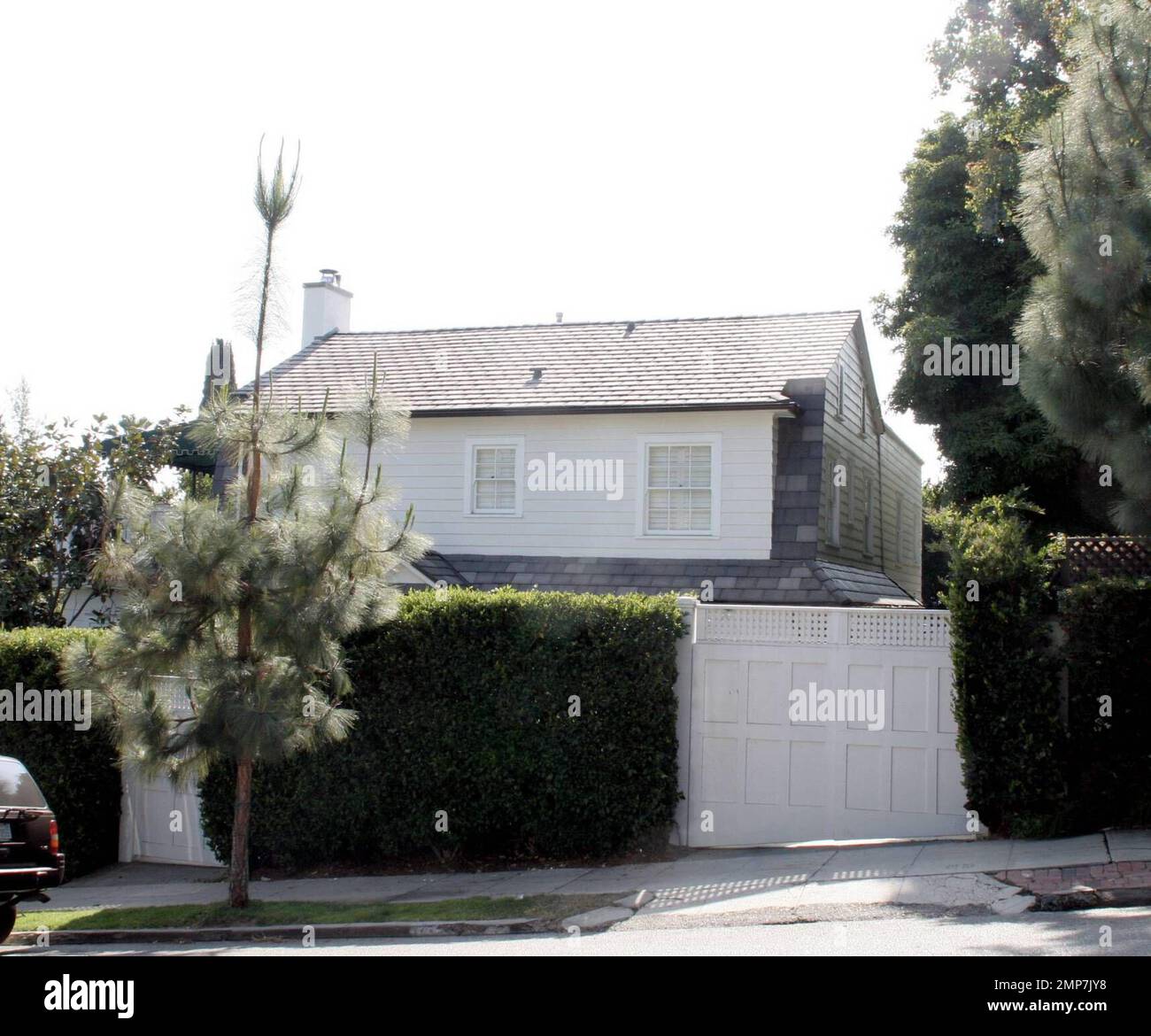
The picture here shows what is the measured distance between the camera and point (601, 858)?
11.2 metres

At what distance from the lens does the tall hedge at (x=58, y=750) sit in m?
13.1

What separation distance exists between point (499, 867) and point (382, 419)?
179 inches

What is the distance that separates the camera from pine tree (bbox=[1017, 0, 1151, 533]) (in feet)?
32.4

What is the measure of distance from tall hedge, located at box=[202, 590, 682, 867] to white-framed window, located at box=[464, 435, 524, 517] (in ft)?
20.6

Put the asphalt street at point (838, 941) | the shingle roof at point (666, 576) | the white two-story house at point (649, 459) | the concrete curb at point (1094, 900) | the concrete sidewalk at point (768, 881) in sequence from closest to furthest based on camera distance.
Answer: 1. the asphalt street at point (838, 941)
2. the concrete curb at point (1094, 900)
3. the concrete sidewalk at point (768, 881)
4. the shingle roof at point (666, 576)
5. the white two-story house at point (649, 459)

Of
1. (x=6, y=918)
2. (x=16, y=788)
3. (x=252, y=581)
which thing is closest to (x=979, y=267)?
(x=252, y=581)

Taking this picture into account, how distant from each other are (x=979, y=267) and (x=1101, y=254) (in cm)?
1492

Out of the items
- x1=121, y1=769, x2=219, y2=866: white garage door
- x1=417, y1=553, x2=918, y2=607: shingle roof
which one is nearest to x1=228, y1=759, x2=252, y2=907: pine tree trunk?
x1=121, y1=769, x2=219, y2=866: white garage door

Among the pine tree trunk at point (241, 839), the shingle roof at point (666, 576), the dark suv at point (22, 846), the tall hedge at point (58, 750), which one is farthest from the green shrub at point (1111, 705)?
the tall hedge at point (58, 750)

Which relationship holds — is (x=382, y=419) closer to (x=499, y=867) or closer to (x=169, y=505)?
(x=169, y=505)

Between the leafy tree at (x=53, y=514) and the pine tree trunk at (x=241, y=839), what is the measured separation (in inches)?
238

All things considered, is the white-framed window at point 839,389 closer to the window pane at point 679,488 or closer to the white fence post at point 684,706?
the window pane at point 679,488

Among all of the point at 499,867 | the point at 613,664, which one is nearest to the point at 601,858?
the point at 499,867

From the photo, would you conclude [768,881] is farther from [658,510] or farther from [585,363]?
[585,363]
